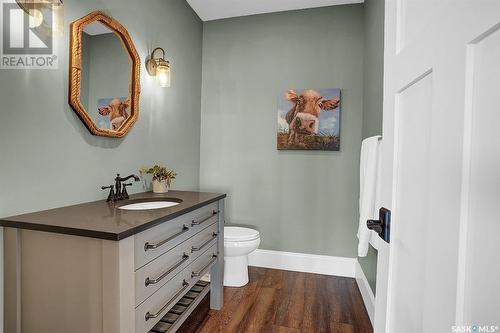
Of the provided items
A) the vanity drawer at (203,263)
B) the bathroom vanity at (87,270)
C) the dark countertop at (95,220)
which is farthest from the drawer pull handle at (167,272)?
the dark countertop at (95,220)

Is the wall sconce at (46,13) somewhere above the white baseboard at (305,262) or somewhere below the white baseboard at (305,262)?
above

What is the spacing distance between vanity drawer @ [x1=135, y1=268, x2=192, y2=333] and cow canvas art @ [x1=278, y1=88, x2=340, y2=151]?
1.71 m

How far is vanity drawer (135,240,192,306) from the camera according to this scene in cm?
120

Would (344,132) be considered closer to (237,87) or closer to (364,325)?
(237,87)

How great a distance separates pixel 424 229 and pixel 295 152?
220 cm

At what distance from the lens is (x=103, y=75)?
173 cm

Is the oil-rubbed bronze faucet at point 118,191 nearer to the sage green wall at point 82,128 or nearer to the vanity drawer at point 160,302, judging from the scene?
the sage green wall at point 82,128

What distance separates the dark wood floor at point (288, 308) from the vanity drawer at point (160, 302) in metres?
0.51

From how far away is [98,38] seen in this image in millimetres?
1674

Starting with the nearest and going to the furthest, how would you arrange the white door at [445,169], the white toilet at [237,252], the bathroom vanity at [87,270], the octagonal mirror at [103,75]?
the white door at [445,169] → the bathroom vanity at [87,270] → the octagonal mirror at [103,75] → the white toilet at [237,252]

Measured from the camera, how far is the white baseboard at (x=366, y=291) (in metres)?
1.95

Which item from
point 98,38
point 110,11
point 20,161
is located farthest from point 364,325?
→ point 110,11

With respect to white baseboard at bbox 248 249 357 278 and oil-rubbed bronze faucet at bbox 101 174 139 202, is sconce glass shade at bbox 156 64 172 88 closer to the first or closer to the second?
oil-rubbed bronze faucet at bbox 101 174 139 202

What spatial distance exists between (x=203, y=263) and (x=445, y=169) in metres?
1.59
